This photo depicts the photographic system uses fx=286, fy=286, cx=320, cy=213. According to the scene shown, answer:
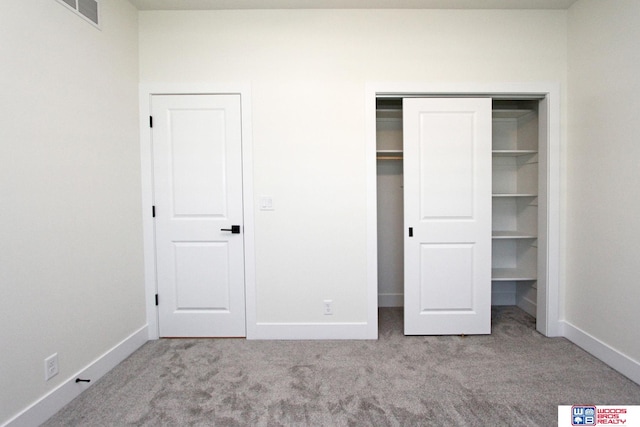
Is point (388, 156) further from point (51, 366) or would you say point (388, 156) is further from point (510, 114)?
point (51, 366)

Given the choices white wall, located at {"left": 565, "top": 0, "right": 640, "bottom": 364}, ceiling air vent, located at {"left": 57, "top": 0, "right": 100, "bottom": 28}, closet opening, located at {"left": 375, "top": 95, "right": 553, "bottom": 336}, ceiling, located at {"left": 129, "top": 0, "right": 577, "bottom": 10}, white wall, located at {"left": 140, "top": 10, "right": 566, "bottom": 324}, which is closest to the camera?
ceiling air vent, located at {"left": 57, "top": 0, "right": 100, "bottom": 28}

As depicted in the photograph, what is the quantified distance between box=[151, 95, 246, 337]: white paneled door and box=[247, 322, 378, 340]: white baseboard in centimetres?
20

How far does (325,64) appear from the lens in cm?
247

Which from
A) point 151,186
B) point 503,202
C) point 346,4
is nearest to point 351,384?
point 151,186

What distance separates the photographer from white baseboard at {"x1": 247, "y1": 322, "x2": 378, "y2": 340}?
2523mm

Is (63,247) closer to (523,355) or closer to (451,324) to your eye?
(451,324)

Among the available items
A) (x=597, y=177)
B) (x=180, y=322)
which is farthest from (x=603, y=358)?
(x=180, y=322)

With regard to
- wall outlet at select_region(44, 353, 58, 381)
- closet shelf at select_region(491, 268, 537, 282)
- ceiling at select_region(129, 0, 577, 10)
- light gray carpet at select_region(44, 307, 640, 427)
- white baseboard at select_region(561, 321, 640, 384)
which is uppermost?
ceiling at select_region(129, 0, 577, 10)

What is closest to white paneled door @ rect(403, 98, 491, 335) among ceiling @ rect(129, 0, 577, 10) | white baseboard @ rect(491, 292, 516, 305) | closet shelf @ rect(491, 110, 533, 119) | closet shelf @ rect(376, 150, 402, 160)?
closet shelf @ rect(376, 150, 402, 160)

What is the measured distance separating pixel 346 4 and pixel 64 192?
8.19 ft

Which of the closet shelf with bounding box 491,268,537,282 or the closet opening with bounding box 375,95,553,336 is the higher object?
the closet opening with bounding box 375,95,553,336

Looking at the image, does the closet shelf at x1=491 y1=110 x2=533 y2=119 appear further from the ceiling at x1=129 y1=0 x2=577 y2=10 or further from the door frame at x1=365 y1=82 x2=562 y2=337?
the ceiling at x1=129 y1=0 x2=577 y2=10

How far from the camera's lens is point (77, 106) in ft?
6.14

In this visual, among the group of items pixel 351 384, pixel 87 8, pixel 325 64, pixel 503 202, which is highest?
pixel 87 8
